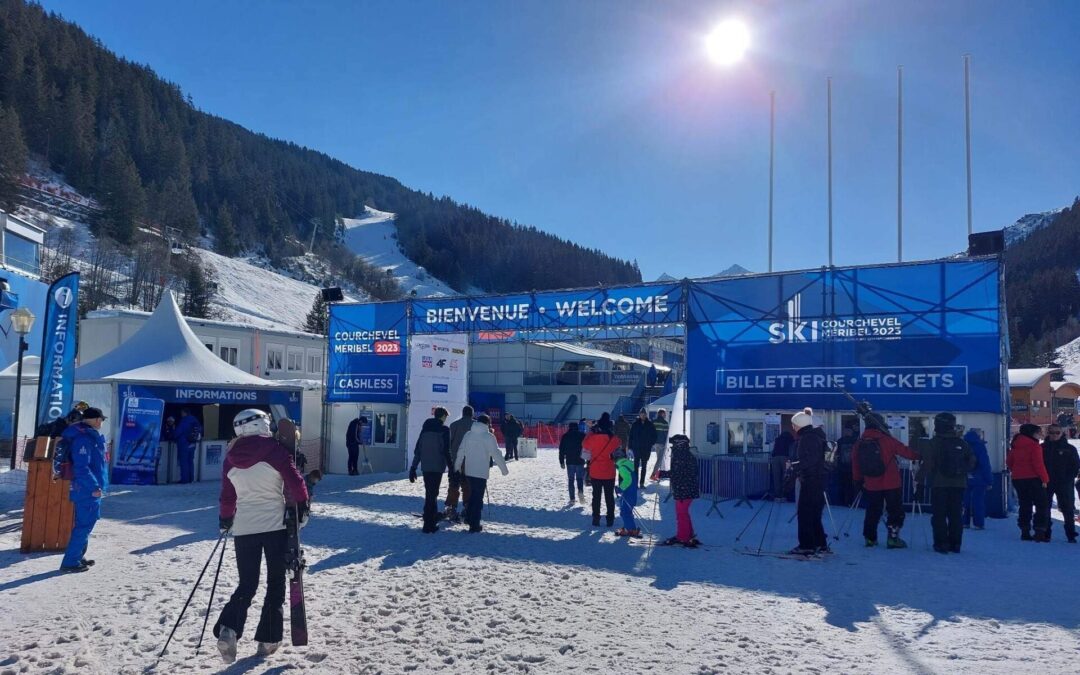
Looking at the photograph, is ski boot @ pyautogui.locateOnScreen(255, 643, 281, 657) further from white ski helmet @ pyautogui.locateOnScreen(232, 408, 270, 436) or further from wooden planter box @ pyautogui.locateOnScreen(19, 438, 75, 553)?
wooden planter box @ pyautogui.locateOnScreen(19, 438, 75, 553)

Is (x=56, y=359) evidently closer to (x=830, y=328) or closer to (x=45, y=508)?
(x=45, y=508)

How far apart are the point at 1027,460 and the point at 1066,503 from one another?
705mm

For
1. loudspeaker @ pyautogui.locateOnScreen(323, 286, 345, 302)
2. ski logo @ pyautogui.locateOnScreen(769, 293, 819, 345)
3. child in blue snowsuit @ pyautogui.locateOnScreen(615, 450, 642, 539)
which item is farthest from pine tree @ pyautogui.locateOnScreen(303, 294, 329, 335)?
child in blue snowsuit @ pyautogui.locateOnScreen(615, 450, 642, 539)

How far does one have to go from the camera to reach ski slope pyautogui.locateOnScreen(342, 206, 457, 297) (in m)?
120

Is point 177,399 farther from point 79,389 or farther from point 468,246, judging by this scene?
point 468,246

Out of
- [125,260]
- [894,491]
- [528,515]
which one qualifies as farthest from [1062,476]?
[125,260]

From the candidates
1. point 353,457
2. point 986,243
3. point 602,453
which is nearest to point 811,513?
point 602,453

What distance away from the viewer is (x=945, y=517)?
845 centimetres

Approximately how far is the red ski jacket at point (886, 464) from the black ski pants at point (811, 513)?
2.66 ft

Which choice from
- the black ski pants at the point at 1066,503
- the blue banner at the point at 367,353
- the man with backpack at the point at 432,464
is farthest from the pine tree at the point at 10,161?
the black ski pants at the point at 1066,503

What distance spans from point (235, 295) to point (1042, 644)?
70.3 m

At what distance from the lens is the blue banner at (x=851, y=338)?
1221cm

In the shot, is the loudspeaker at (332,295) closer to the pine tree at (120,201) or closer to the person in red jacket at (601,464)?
the person in red jacket at (601,464)

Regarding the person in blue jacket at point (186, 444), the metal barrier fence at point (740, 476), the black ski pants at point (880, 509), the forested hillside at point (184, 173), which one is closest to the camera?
the black ski pants at point (880, 509)
